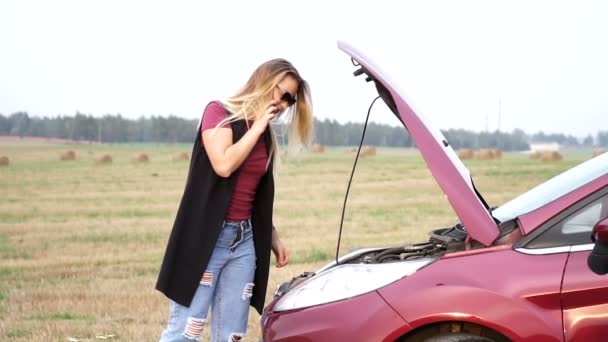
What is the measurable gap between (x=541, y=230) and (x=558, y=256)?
14 cm

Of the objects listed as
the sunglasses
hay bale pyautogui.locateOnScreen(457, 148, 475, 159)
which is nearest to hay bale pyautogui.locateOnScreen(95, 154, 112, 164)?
hay bale pyautogui.locateOnScreen(457, 148, 475, 159)

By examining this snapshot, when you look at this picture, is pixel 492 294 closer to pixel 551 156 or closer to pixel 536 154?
pixel 551 156

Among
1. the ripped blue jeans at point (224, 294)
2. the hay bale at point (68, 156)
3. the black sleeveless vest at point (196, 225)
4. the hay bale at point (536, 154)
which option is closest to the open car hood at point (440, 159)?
the black sleeveless vest at point (196, 225)

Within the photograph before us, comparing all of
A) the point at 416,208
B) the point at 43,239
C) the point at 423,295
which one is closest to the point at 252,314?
the point at 423,295

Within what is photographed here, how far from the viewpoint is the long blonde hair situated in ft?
13.5

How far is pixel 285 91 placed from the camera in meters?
4.15

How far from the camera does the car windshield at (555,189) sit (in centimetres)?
392

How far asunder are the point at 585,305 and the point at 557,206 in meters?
0.44

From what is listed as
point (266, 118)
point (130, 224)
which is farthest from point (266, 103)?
point (130, 224)

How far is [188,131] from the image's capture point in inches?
2298

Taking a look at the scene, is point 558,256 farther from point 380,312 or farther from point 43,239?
point 43,239

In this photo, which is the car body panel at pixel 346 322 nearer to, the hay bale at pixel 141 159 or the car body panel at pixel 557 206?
the car body panel at pixel 557 206

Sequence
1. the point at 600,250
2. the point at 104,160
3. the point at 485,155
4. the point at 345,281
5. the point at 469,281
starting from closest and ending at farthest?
the point at 600,250 → the point at 469,281 → the point at 345,281 → the point at 104,160 → the point at 485,155

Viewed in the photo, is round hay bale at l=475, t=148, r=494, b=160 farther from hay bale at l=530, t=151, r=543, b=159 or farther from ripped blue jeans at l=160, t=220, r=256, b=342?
ripped blue jeans at l=160, t=220, r=256, b=342
